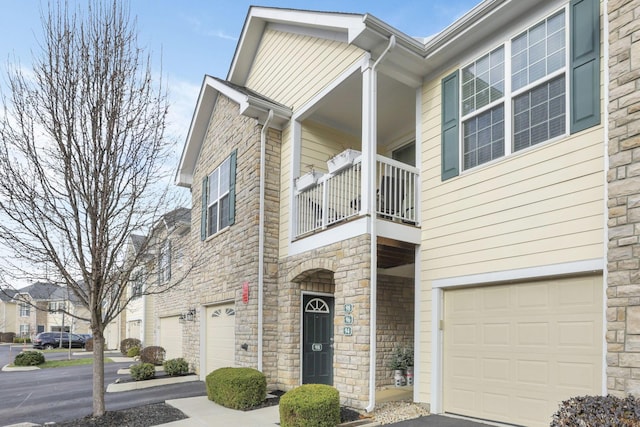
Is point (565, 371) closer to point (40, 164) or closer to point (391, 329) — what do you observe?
point (391, 329)

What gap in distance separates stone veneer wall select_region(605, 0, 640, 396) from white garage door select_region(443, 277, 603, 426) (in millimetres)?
615

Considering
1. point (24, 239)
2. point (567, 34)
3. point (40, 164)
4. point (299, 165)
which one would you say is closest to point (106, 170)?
point (40, 164)


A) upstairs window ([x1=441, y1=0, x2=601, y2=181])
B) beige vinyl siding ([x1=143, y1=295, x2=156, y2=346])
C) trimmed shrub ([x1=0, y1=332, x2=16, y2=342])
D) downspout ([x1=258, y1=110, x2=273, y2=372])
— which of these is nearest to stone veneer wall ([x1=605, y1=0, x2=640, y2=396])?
upstairs window ([x1=441, y1=0, x2=601, y2=181])

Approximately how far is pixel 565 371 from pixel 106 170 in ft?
23.5

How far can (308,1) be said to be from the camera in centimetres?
1160

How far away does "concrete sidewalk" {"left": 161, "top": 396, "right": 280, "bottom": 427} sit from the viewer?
732 centimetres

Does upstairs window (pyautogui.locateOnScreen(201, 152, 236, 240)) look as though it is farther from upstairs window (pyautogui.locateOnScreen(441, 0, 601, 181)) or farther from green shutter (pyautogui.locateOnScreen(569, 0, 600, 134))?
green shutter (pyautogui.locateOnScreen(569, 0, 600, 134))

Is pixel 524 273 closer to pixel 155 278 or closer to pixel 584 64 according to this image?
pixel 584 64

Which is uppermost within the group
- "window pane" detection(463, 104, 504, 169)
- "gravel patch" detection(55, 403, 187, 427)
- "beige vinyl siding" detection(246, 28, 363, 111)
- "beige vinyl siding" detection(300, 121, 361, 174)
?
"beige vinyl siding" detection(246, 28, 363, 111)

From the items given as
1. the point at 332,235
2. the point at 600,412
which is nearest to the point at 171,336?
the point at 332,235

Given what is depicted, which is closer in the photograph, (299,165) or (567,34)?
(567,34)

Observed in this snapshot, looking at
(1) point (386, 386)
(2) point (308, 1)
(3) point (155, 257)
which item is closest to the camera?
(3) point (155, 257)

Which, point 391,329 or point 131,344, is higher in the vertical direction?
point 391,329

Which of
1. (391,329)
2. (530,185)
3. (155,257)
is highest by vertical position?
(530,185)
